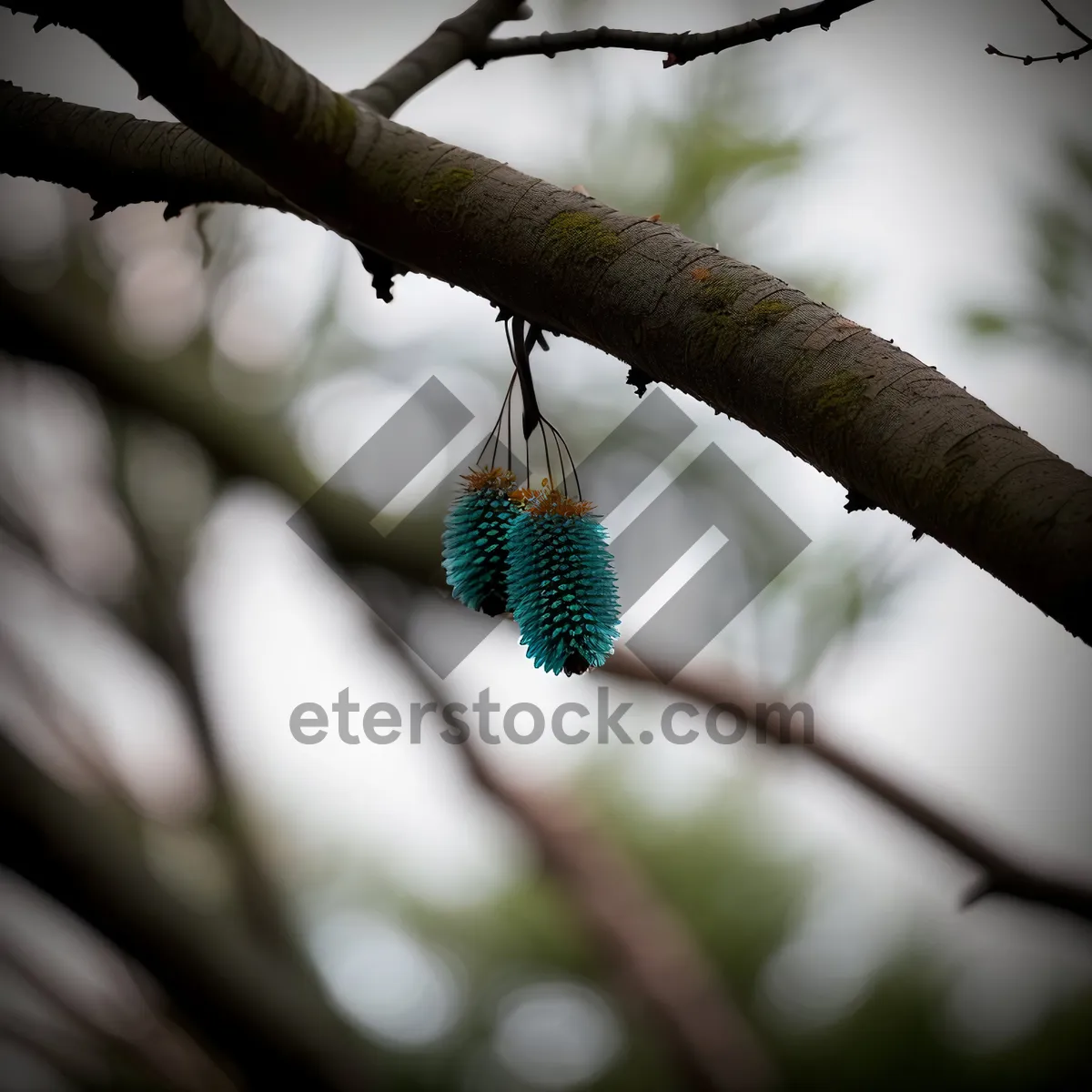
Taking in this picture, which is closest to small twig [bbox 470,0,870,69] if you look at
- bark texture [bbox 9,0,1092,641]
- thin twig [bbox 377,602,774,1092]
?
bark texture [bbox 9,0,1092,641]

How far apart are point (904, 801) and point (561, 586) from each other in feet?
3.50

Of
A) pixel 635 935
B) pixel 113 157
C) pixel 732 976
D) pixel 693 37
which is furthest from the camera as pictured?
pixel 732 976

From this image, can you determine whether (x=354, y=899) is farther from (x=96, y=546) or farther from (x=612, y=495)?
(x=612, y=495)

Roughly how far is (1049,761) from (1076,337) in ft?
2.32

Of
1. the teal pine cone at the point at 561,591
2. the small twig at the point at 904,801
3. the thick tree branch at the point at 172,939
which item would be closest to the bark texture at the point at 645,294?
the teal pine cone at the point at 561,591

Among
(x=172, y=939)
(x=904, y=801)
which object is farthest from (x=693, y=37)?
(x=904, y=801)

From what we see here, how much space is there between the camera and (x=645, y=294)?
0.47 metres

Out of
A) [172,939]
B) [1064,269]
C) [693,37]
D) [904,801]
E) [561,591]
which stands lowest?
[172,939]

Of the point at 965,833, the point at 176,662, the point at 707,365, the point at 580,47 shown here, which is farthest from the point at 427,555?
the point at 707,365

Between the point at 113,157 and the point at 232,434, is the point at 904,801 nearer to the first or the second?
the point at 232,434

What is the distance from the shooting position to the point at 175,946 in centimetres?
77

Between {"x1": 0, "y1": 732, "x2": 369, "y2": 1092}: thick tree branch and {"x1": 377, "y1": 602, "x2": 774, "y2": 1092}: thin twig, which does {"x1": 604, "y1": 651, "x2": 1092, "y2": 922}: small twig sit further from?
{"x1": 0, "y1": 732, "x2": 369, "y2": 1092}: thick tree branch

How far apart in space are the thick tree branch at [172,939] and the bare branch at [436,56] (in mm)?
548

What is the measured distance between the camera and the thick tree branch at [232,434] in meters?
1.62
